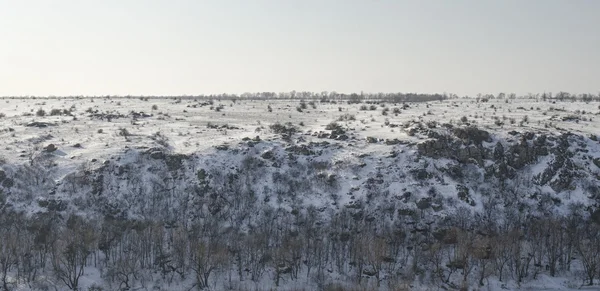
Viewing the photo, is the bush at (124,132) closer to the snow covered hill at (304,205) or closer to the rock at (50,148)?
the snow covered hill at (304,205)

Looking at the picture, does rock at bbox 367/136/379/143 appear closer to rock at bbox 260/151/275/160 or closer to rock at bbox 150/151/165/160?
rock at bbox 260/151/275/160

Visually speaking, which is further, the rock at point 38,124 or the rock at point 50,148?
the rock at point 38,124

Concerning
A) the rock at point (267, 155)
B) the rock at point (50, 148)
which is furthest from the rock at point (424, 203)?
the rock at point (50, 148)

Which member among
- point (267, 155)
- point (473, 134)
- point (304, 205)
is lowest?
point (304, 205)

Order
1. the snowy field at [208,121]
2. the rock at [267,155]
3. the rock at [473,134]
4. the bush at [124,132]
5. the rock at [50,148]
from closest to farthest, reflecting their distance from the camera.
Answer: the rock at [50,148]
the rock at [267,155]
the rock at [473,134]
the snowy field at [208,121]
the bush at [124,132]

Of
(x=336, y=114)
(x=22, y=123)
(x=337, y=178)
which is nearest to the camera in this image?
(x=337, y=178)

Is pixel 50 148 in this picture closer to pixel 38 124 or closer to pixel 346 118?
pixel 38 124

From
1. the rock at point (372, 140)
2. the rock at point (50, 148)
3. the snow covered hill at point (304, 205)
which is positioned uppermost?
the rock at point (372, 140)

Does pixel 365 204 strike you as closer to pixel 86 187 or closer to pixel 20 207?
pixel 86 187

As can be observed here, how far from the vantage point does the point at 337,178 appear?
50938 millimetres

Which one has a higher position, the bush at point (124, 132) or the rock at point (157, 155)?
the bush at point (124, 132)

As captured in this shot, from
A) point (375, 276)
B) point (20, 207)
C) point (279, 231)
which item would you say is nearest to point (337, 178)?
point (279, 231)

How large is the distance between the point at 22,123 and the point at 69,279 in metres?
33.6

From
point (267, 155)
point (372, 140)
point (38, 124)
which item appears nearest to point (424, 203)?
point (372, 140)
